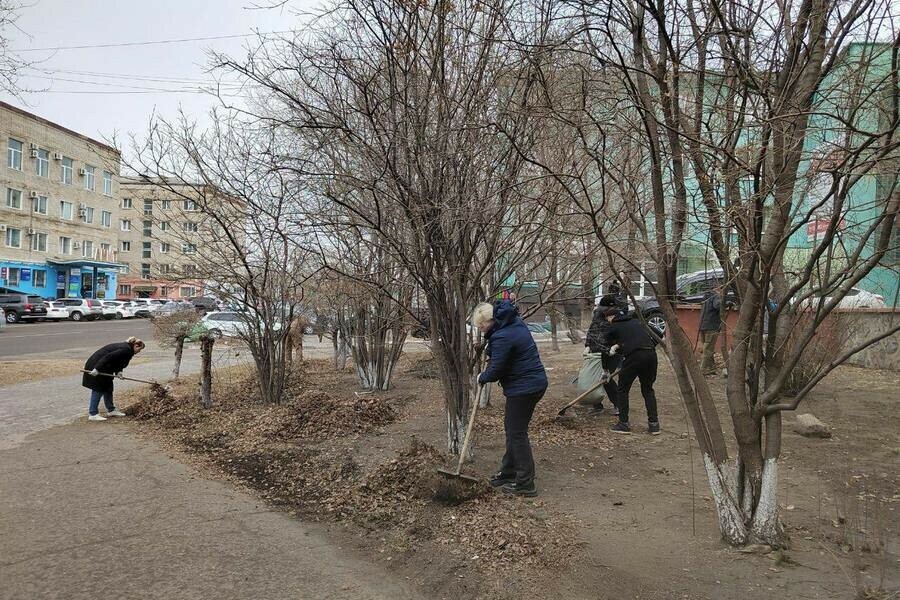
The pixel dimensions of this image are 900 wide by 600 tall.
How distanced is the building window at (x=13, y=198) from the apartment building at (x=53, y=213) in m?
0.07

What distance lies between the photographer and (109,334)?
26906 mm

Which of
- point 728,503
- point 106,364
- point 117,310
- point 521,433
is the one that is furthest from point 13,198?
point 728,503

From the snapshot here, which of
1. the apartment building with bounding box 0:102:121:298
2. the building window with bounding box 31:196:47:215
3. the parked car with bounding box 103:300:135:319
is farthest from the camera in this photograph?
the building window with bounding box 31:196:47:215

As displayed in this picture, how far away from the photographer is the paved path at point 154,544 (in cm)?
355

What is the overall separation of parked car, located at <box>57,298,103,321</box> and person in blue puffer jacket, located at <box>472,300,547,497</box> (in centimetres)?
4129

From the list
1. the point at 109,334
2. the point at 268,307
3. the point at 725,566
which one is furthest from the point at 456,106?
A: the point at 109,334

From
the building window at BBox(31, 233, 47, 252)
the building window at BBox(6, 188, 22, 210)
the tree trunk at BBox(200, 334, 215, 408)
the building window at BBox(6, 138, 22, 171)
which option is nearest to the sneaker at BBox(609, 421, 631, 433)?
the tree trunk at BBox(200, 334, 215, 408)

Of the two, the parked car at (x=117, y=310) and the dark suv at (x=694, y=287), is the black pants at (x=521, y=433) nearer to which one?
the dark suv at (x=694, y=287)

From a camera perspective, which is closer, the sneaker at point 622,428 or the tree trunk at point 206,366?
the sneaker at point 622,428

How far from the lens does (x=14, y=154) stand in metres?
42.7

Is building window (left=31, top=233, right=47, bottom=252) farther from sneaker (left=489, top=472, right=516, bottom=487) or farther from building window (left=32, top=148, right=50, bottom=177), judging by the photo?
sneaker (left=489, top=472, right=516, bottom=487)

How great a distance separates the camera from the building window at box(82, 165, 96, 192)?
50084mm

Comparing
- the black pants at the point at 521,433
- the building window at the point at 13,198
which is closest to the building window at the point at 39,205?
the building window at the point at 13,198

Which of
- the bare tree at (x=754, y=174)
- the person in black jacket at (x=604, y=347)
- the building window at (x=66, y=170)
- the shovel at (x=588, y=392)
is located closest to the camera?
the bare tree at (x=754, y=174)
